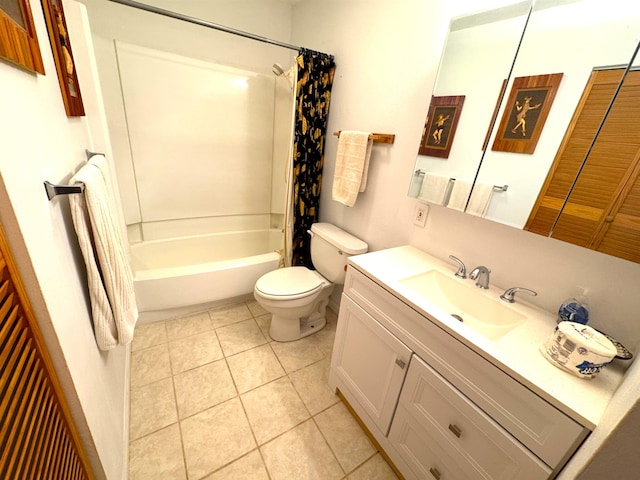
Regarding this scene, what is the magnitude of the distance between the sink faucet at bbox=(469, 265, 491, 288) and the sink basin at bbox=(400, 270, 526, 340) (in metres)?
0.03

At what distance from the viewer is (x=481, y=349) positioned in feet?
2.53

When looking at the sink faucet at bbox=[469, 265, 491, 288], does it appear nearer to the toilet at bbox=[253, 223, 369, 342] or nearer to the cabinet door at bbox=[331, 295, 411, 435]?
the cabinet door at bbox=[331, 295, 411, 435]

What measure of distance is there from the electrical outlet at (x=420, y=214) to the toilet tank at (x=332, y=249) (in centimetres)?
37

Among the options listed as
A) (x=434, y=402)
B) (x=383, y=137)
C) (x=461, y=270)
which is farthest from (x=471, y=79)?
(x=434, y=402)

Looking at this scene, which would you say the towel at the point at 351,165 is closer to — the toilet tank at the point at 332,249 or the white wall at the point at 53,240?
the toilet tank at the point at 332,249

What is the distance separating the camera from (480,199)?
1141 mm

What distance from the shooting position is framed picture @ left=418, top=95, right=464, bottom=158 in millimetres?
1197

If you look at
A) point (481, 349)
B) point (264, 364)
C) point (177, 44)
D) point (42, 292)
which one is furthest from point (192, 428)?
point (177, 44)

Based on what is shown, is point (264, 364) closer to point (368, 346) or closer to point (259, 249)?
point (368, 346)

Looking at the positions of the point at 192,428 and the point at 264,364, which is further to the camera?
the point at 264,364

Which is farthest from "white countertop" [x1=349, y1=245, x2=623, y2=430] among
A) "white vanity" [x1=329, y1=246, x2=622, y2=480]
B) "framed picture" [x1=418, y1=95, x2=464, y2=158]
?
"framed picture" [x1=418, y1=95, x2=464, y2=158]

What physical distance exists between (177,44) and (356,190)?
176 centimetres

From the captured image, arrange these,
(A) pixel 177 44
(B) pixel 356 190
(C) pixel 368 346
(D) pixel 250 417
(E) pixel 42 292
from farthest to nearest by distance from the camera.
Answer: (A) pixel 177 44
(B) pixel 356 190
(D) pixel 250 417
(C) pixel 368 346
(E) pixel 42 292

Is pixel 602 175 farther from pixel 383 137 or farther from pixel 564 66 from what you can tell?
pixel 383 137
